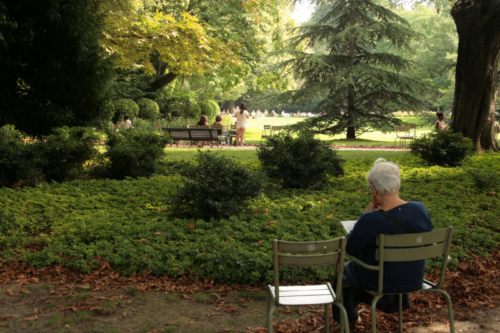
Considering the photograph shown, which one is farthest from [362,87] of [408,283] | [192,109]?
[408,283]

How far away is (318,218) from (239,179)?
4.26 ft

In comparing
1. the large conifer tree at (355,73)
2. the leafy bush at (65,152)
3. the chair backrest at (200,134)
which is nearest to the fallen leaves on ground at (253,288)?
the leafy bush at (65,152)

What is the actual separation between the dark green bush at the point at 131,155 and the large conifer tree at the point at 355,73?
1421 cm

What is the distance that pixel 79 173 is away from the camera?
9.43m

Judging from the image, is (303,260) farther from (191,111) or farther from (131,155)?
(191,111)

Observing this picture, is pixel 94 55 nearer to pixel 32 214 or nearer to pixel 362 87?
pixel 32 214

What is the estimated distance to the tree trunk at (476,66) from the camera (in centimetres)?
1275

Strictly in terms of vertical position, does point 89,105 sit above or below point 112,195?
above

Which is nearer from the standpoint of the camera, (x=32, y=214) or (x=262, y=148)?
(x=32, y=214)

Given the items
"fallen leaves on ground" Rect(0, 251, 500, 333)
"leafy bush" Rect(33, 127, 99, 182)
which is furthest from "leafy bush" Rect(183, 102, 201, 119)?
"fallen leaves on ground" Rect(0, 251, 500, 333)

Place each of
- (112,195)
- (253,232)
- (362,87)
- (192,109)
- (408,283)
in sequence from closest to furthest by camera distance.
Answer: (408,283)
(253,232)
(112,195)
(362,87)
(192,109)

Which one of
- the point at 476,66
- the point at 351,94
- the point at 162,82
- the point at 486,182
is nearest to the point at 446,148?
the point at 486,182

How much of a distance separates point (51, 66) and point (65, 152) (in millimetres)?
2665

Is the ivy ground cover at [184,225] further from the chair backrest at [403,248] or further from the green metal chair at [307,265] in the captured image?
the chair backrest at [403,248]
